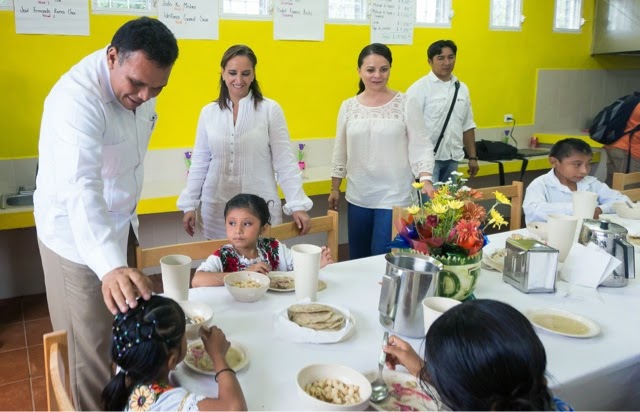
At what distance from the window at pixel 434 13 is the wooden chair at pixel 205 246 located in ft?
9.61

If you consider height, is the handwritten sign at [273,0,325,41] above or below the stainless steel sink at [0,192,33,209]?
above

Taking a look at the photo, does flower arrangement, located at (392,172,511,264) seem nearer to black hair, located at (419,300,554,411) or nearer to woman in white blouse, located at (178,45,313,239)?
black hair, located at (419,300,554,411)

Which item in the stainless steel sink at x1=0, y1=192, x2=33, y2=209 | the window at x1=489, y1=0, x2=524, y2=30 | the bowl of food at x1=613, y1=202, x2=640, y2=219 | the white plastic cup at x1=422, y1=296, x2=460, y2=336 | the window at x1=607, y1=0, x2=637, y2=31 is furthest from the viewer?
the window at x1=607, y1=0, x2=637, y2=31

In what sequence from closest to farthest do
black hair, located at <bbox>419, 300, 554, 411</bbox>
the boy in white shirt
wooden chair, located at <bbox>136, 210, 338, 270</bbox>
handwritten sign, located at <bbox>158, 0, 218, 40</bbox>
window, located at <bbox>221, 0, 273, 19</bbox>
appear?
1. black hair, located at <bbox>419, 300, 554, 411</bbox>
2. wooden chair, located at <bbox>136, 210, 338, 270</bbox>
3. the boy in white shirt
4. handwritten sign, located at <bbox>158, 0, 218, 40</bbox>
5. window, located at <bbox>221, 0, 273, 19</bbox>

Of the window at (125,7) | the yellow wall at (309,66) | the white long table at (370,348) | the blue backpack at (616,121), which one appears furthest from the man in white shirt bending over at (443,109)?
the white long table at (370,348)

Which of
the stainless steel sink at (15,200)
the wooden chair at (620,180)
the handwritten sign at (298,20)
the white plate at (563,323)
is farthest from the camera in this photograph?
the handwritten sign at (298,20)

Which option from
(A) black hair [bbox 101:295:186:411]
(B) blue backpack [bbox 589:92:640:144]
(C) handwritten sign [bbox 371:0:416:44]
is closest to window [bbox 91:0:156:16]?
(C) handwritten sign [bbox 371:0:416:44]

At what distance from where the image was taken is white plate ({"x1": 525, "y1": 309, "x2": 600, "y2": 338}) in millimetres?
1385

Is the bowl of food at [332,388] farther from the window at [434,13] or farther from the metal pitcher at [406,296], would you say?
the window at [434,13]

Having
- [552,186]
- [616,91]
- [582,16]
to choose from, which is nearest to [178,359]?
[552,186]

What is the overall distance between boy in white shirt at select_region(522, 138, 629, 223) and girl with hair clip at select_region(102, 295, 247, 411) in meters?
1.98

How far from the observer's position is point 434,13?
4617 millimetres

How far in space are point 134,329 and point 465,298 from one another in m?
A: 0.88

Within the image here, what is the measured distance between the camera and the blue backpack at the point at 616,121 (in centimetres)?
414
